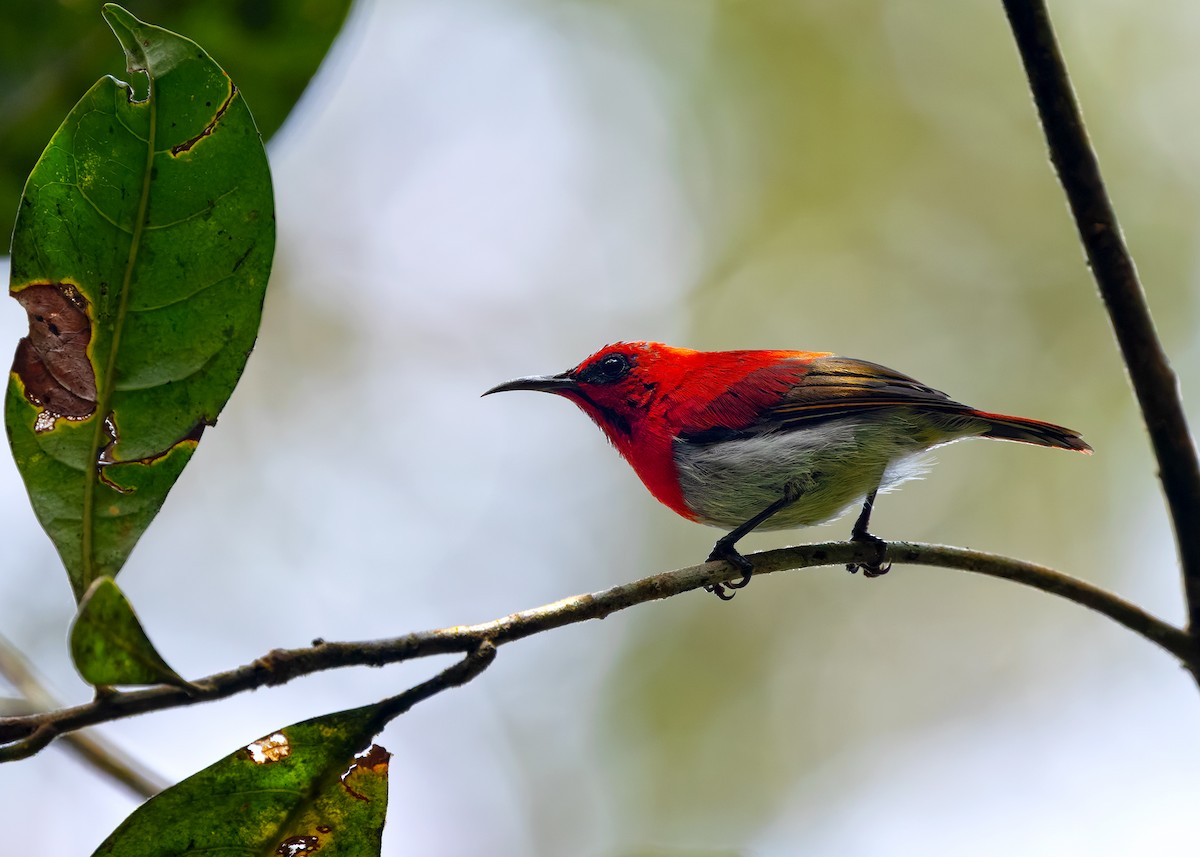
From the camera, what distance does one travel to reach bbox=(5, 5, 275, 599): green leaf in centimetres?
179

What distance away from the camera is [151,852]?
1.64 m

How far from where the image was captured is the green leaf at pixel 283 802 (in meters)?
1.65

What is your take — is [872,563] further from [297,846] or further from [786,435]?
[297,846]

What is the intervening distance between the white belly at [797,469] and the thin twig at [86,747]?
2.12 metres

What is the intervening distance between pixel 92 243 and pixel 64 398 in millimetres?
273

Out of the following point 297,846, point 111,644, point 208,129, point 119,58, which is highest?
point 119,58

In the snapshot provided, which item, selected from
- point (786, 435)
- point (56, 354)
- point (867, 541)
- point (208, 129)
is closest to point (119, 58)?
point (208, 129)

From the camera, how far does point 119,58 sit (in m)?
3.20

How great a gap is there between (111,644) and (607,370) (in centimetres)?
339

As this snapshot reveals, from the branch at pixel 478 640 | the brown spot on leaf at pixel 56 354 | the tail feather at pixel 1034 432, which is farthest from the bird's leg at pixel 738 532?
the brown spot on leaf at pixel 56 354

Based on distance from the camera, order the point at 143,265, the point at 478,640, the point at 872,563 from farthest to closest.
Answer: the point at 872,563
the point at 143,265
the point at 478,640

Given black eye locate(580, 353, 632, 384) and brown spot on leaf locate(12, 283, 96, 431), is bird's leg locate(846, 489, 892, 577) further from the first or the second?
brown spot on leaf locate(12, 283, 96, 431)

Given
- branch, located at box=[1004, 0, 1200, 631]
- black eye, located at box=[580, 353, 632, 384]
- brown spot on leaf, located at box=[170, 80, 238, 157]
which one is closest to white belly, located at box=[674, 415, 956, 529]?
black eye, located at box=[580, 353, 632, 384]

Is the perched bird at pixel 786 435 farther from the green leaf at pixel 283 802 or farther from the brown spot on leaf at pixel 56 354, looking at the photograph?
the brown spot on leaf at pixel 56 354
